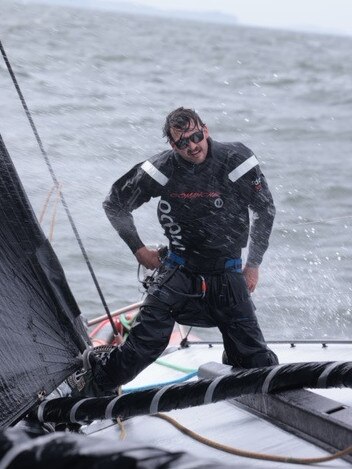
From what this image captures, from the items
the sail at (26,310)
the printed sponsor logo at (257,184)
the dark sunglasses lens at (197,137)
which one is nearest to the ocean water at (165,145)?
the printed sponsor logo at (257,184)

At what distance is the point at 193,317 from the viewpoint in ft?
12.0

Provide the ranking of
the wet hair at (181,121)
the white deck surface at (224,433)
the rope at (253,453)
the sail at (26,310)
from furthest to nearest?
the wet hair at (181,121) → the sail at (26,310) → the white deck surface at (224,433) → the rope at (253,453)

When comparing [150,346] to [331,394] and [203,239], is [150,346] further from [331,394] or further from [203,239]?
[331,394]

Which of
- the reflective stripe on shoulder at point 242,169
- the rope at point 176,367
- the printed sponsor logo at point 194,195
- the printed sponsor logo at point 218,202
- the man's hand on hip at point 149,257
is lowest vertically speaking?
the rope at point 176,367

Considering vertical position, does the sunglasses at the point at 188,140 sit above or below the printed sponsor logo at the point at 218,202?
above

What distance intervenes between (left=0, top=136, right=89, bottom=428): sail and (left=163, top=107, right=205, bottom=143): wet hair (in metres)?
0.67

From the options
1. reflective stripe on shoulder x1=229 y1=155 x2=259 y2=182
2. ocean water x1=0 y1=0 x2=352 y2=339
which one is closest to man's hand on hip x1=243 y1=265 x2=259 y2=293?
reflective stripe on shoulder x1=229 y1=155 x2=259 y2=182

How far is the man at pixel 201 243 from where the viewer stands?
3.52m

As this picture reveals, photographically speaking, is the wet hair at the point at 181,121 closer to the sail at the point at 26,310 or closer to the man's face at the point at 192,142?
the man's face at the point at 192,142

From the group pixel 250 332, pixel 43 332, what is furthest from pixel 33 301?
pixel 250 332

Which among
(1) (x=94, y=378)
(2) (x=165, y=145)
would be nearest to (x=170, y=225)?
(1) (x=94, y=378)

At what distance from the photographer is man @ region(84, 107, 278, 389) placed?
A: 3518mm

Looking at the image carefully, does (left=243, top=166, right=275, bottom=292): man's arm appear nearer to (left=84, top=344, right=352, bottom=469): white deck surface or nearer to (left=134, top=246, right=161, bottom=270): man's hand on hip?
(left=134, top=246, right=161, bottom=270): man's hand on hip

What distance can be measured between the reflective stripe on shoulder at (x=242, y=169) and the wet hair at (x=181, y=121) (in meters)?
0.22
